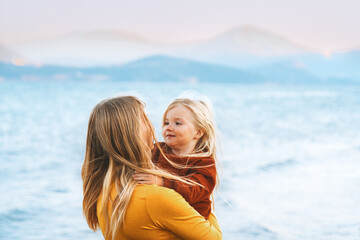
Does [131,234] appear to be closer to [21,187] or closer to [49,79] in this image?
[21,187]

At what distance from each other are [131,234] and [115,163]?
0.76ft

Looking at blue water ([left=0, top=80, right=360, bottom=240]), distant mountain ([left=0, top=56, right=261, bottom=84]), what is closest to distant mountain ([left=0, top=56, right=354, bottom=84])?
distant mountain ([left=0, top=56, right=261, bottom=84])

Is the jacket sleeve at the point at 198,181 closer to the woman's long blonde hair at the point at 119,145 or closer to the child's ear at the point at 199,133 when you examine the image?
the woman's long blonde hair at the point at 119,145

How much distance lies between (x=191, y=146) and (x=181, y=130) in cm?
10

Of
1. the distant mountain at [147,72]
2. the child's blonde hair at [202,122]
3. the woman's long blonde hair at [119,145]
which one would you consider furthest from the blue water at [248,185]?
the distant mountain at [147,72]

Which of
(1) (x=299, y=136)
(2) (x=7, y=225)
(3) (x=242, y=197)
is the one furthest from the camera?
(1) (x=299, y=136)

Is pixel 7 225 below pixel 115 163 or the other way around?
below

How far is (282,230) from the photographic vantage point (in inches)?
251

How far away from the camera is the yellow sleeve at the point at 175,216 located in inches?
52.6

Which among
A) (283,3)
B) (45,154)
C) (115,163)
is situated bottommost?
(45,154)

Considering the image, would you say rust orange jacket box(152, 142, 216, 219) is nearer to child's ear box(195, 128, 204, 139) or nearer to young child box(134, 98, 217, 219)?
young child box(134, 98, 217, 219)

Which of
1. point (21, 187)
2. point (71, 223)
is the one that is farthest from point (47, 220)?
point (21, 187)

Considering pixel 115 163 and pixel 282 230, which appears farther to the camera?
pixel 282 230

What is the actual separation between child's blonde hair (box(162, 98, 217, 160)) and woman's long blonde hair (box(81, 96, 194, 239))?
1.30 feet
